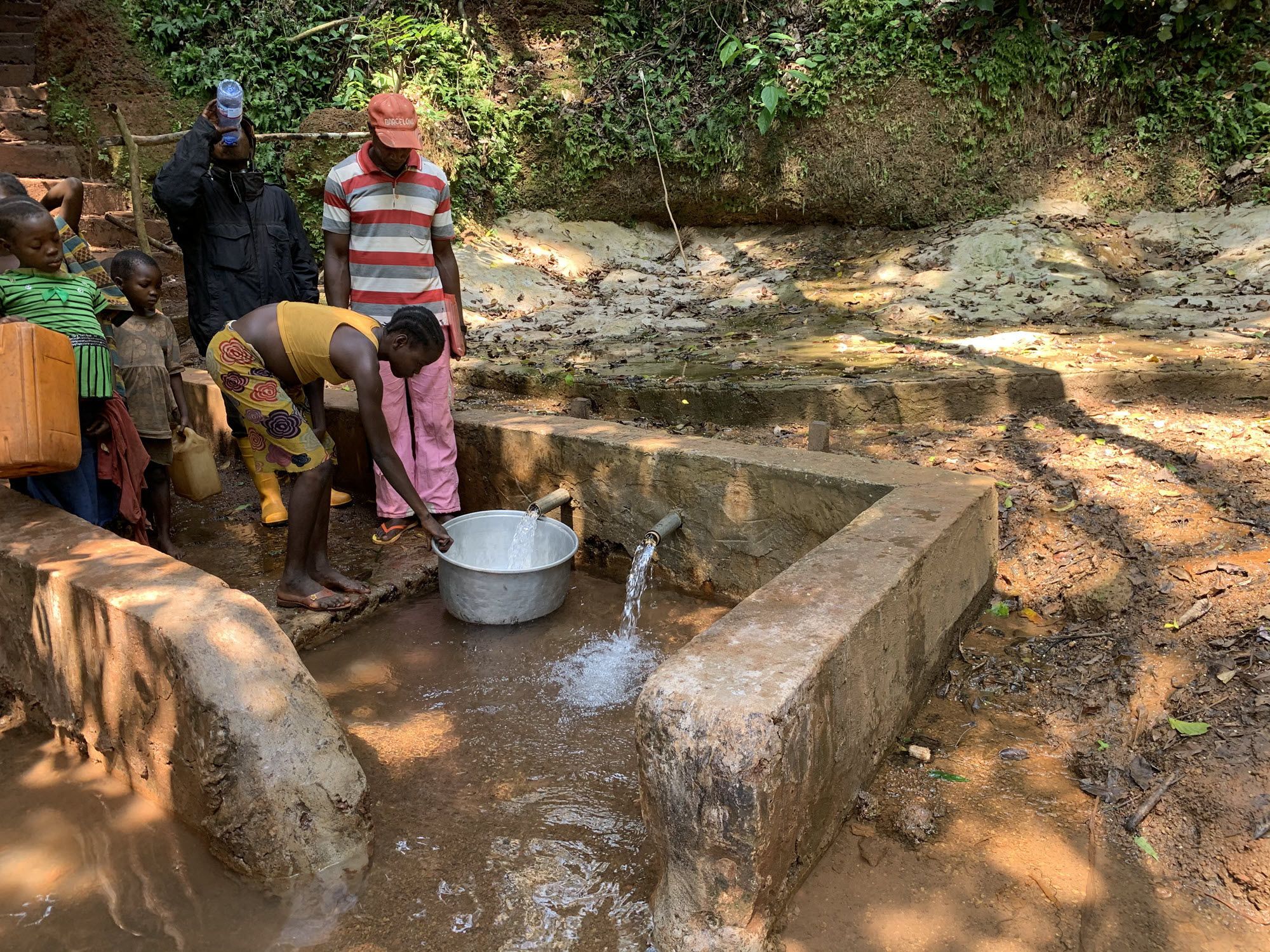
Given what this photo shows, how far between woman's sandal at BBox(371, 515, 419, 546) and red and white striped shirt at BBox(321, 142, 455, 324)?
93 cm

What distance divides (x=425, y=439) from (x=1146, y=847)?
10.1 feet

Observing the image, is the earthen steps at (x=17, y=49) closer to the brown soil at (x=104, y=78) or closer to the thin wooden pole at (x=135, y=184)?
the brown soil at (x=104, y=78)

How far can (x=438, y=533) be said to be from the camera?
326 centimetres

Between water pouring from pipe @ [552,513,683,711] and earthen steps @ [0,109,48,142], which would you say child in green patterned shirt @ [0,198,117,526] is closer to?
water pouring from pipe @ [552,513,683,711]

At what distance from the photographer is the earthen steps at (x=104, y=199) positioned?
7.51 metres

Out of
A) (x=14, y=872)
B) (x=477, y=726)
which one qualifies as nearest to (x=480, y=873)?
(x=477, y=726)

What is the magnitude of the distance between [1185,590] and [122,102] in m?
9.85

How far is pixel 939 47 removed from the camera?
8.40 meters

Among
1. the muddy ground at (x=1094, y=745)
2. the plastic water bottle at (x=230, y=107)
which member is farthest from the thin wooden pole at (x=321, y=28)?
the muddy ground at (x=1094, y=745)

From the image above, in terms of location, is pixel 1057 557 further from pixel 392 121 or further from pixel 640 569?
pixel 392 121

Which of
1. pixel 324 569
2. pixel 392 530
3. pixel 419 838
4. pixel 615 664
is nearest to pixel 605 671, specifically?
pixel 615 664

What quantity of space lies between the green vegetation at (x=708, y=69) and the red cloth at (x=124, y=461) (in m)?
6.11

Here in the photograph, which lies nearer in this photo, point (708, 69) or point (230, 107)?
point (230, 107)

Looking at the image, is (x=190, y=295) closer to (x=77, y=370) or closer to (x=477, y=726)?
(x=77, y=370)
